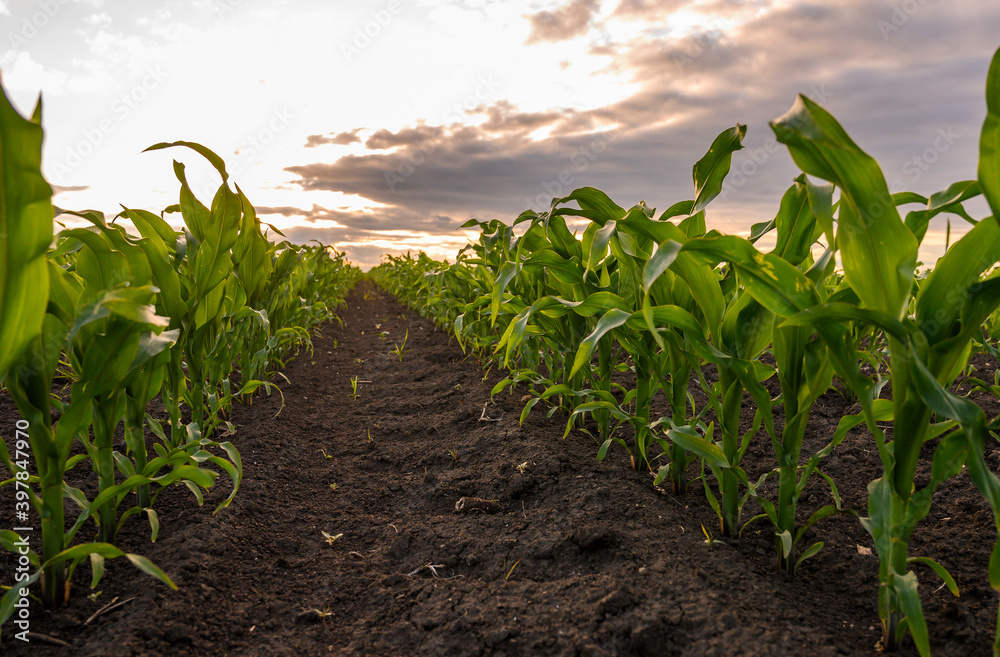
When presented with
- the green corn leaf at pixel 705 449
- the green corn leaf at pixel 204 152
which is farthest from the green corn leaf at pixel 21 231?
the green corn leaf at pixel 705 449

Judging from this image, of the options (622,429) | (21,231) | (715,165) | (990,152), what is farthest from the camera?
(622,429)

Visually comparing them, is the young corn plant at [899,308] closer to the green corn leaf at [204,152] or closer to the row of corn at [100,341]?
the row of corn at [100,341]

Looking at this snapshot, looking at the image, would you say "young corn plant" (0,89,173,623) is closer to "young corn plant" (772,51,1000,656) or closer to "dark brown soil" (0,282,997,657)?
"dark brown soil" (0,282,997,657)

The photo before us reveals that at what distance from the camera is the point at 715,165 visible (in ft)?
5.10

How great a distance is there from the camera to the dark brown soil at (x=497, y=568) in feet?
4.07

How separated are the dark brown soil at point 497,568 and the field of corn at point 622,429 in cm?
1

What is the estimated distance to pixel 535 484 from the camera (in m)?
2.02

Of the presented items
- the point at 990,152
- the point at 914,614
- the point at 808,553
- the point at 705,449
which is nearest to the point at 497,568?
the point at 705,449

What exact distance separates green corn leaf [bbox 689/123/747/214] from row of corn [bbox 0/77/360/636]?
4.62 ft

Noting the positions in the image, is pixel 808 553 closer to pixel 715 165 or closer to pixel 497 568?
pixel 497 568

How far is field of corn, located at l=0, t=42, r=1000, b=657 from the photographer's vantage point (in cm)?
107

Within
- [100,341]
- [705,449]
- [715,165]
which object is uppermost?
[715,165]

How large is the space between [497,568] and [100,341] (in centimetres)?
119

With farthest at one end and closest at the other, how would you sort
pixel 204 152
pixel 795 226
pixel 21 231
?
pixel 204 152
pixel 795 226
pixel 21 231
